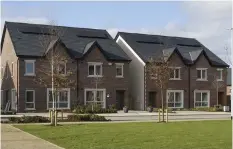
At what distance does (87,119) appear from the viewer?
27.5 meters

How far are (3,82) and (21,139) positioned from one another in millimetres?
33667

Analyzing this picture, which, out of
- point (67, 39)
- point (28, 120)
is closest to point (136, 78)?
point (67, 39)

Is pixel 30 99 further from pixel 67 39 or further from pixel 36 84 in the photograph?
pixel 67 39

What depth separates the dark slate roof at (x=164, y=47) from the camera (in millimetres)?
49709

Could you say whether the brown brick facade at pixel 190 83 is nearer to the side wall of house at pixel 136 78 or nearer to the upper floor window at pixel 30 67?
the side wall of house at pixel 136 78

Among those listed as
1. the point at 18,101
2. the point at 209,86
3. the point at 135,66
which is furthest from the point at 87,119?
the point at 209,86

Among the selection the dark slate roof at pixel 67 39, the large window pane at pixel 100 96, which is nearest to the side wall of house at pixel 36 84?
the dark slate roof at pixel 67 39

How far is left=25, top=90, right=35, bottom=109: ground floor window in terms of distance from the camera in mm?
41406

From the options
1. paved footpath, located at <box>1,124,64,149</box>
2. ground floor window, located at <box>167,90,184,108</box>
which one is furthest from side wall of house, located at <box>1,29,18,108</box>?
paved footpath, located at <box>1,124,64,149</box>

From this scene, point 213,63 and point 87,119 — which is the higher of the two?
point 213,63

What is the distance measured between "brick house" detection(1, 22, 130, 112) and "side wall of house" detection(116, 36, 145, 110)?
1.68 m

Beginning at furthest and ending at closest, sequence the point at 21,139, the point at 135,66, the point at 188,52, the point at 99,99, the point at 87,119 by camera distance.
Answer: the point at 188,52
the point at 135,66
the point at 99,99
the point at 87,119
the point at 21,139

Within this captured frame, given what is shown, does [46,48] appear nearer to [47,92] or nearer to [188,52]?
[47,92]

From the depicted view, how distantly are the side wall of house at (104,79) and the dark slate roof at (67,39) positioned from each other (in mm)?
824
